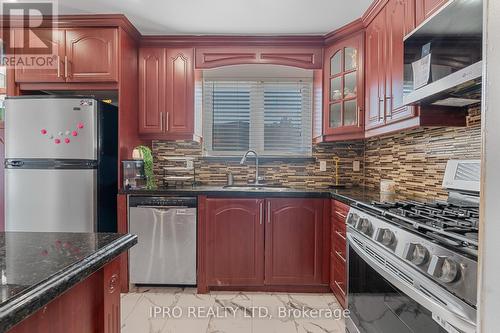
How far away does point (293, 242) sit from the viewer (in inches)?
104

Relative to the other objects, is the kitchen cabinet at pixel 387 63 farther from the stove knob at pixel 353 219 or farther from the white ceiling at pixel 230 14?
the stove knob at pixel 353 219

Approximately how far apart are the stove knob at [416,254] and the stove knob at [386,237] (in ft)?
0.48

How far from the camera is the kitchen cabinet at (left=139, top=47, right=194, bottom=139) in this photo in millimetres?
2920

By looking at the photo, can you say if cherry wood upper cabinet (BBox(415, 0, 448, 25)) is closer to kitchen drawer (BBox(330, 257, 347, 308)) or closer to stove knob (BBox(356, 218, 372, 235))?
stove knob (BBox(356, 218, 372, 235))

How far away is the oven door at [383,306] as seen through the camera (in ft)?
3.24

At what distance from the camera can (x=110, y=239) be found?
1003 mm

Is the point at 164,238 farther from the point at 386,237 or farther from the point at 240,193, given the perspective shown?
the point at 386,237

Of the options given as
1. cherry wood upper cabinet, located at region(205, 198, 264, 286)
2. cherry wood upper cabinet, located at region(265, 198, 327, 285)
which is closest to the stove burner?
cherry wood upper cabinet, located at region(265, 198, 327, 285)

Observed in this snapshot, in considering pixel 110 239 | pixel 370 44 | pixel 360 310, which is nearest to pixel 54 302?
pixel 110 239

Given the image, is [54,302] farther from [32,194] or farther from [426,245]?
[32,194]

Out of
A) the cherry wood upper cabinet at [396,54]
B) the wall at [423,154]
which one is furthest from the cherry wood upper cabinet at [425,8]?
the wall at [423,154]

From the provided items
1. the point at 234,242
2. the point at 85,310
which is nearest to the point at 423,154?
the point at 234,242

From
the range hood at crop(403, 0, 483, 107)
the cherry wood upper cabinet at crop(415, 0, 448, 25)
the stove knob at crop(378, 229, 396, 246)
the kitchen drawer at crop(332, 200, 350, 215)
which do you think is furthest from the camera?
the kitchen drawer at crop(332, 200, 350, 215)

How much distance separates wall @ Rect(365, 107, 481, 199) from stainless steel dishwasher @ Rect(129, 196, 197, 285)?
1.70m
